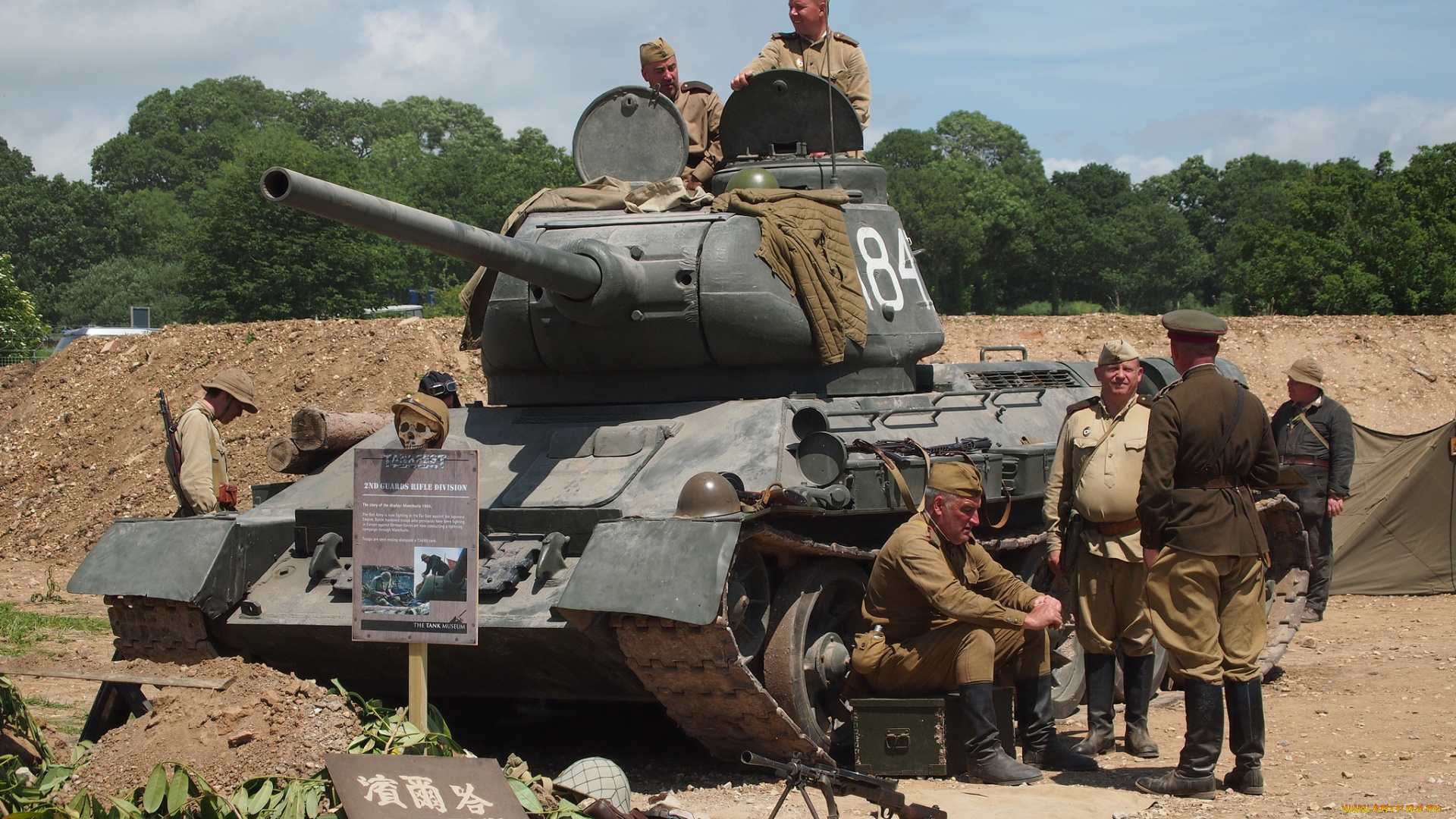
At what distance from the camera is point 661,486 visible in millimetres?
7203

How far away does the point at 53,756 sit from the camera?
6352mm

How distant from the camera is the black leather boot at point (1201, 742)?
20.3ft

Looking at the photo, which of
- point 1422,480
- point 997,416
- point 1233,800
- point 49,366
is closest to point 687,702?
point 1233,800

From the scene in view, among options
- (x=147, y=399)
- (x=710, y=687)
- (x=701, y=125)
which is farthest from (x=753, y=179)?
(x=147, y=399)

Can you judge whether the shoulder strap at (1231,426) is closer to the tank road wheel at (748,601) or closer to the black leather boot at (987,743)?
the black leather boot at (987,743)

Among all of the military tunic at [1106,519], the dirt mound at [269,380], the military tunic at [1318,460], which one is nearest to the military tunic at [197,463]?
the military tunic at [1106,519]

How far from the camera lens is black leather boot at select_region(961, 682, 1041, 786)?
22.0 ft

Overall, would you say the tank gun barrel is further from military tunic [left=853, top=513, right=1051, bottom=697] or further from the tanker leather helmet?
military tunic [left=853, top=513, right=1051, bottom=697]

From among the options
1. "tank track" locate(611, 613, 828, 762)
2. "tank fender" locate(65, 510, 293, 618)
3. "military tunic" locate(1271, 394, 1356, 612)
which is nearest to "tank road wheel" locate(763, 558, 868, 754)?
"tank track" locate(611, 613, 828, 762)

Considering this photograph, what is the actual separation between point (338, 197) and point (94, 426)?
17155 millimetres

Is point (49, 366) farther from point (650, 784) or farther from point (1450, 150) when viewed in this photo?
point (1450, 150)

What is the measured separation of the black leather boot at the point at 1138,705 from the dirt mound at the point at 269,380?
13.4 metres

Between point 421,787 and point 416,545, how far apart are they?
112 centimetres

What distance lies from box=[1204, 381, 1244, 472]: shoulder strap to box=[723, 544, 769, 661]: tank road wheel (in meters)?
2.06
